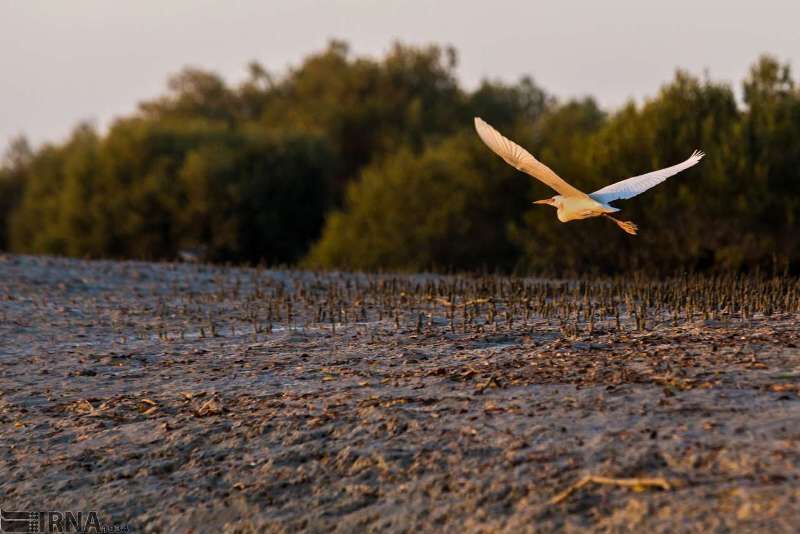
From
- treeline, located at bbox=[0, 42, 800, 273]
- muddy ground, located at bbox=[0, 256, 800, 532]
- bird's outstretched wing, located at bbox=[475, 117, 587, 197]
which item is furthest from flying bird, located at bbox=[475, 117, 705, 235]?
treeline, located at bbox=[0, 42, 800, 273]

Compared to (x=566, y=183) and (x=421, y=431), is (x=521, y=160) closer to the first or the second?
(x=566, y=183)

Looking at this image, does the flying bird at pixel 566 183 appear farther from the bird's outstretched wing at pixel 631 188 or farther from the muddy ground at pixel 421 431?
the muddy ground at pixel 421 431

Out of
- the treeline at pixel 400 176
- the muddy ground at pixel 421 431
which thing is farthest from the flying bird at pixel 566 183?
the treeline at pixel 400 176

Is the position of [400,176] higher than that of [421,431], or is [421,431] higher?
[400,176]

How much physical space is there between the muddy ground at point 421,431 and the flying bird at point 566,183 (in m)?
1.08

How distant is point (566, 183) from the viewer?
328 inches

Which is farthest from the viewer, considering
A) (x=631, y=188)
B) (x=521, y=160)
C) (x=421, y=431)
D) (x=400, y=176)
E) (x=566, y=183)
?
(x=400, y=176)

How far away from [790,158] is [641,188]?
15992 millimetres

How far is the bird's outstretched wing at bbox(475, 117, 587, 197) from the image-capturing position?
8492 millimetres

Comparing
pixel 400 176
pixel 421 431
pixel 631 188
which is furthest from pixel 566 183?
pixel 400 176

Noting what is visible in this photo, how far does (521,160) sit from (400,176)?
71.9ft

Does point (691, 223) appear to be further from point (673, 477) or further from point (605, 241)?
point (673, 477)

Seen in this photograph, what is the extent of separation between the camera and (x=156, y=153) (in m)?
37.6

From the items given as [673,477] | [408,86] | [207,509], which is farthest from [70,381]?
[408,86]
